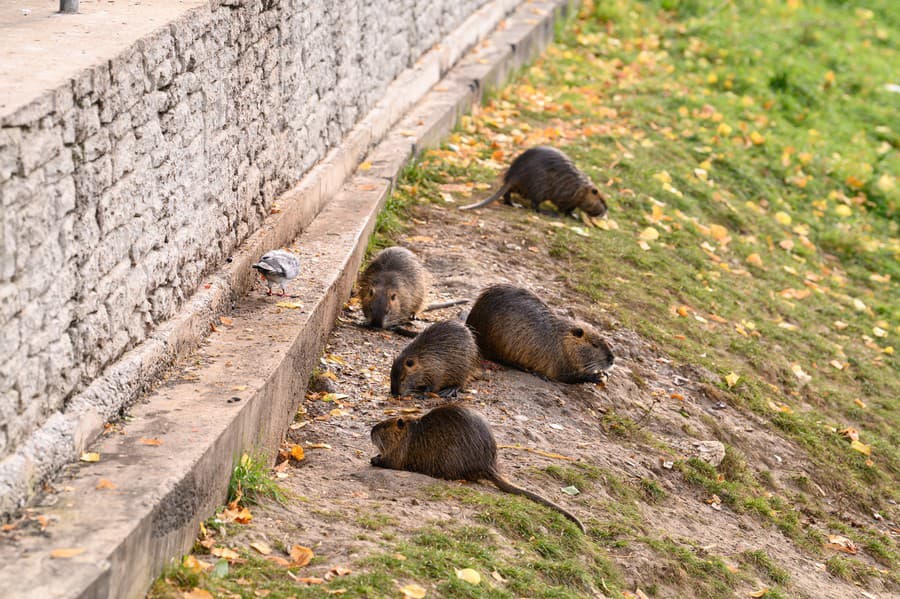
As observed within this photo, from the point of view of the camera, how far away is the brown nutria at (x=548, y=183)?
852cm

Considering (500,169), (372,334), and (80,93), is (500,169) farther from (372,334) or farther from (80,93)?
(80,93)

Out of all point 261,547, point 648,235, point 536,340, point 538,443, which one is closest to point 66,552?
point 261,547

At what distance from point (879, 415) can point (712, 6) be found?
10.5 m

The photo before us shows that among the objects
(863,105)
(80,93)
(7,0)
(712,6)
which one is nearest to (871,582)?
(80,93)

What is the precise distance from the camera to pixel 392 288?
625cm

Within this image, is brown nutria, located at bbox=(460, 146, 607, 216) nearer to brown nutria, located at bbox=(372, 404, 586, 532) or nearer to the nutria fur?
the nutria fur

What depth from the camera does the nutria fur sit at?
20.4 feet

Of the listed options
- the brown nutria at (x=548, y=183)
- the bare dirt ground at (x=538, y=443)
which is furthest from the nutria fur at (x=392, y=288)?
the brown nutria at (x=548, y=183)

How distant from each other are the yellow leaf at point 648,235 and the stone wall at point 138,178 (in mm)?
2876

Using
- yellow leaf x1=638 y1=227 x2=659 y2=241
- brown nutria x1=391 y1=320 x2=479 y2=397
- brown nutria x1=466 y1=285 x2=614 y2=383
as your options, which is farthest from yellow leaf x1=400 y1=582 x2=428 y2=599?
yellow leaf x1=638 y1=227 x2=659 y2=241

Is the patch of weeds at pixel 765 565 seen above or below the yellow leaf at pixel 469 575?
below

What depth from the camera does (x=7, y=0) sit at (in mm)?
5000

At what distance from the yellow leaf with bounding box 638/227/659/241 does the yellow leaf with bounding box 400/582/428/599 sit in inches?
210

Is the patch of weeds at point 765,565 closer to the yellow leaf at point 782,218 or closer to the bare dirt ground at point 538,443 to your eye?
the bare dirt ground at point 538,443
